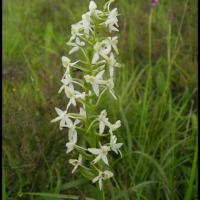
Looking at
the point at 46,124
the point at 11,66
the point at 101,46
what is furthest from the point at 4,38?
the point at 101,46

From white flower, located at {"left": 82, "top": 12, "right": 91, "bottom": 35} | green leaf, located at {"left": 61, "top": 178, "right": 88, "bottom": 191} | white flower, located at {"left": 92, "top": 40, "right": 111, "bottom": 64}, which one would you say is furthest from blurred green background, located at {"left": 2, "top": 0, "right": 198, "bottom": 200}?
white flower, located at {"left": 82, "top": 12, "right": 91, "bottom": 35}

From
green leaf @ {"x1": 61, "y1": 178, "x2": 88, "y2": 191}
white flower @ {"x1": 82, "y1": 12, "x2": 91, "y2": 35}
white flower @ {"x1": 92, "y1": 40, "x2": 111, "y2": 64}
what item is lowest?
green leaf @ {"x1": 61, "y1": 178, "x2": 88, "y2": 191}

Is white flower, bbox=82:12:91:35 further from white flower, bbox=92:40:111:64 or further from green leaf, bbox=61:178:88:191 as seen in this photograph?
green leaf, bbox=61:178:88:191

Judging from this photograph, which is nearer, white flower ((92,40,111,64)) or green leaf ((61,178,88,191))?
white flower ((92,40,111,64))

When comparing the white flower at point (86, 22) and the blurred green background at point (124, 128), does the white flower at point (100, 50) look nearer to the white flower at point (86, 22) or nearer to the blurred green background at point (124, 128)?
the white flower at point (86, 22)

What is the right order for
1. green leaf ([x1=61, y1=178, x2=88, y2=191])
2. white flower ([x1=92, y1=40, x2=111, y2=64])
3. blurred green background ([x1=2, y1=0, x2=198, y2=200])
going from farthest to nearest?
blurred green background ([x1=2, y1=0, x2=198, y2=200]), green leaf ([x1=61, y1=178, x2=88, y2=191]), white flower ([x1=92, y1=40, x2=111, y2=64])

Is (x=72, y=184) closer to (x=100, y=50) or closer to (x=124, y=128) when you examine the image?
(x=124, y=128)

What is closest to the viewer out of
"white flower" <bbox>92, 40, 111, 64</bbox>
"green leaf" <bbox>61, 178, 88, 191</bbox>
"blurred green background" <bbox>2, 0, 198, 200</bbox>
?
"white flower" <bbox>92, 40, 111, 64</bbox>

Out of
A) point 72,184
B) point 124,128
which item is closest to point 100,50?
point 72,184

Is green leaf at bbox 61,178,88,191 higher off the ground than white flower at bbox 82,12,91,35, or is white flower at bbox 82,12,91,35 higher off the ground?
white flower at bbox 82,12,91,35
